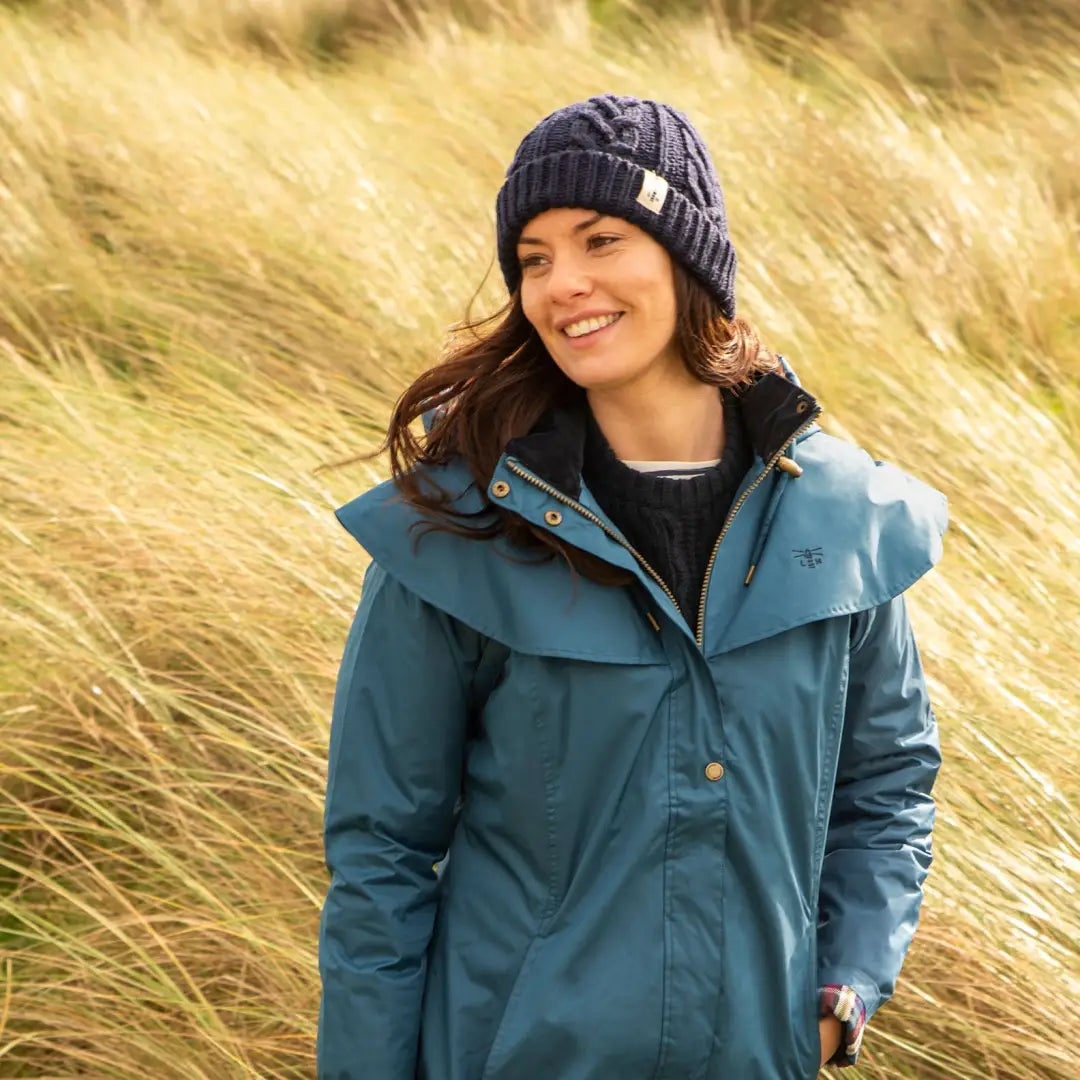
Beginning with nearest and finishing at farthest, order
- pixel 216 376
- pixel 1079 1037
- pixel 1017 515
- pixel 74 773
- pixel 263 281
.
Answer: pixel 1079 1037 < pixel 74 773 < pixel 1017 515 < pixel 216 376 < pixel 263 281

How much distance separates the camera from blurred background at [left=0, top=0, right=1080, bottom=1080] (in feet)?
8.62

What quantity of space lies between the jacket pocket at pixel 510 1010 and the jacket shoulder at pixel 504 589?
0.34m

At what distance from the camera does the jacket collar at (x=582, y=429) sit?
69.1 inches

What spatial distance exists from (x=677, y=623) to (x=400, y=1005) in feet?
1.79

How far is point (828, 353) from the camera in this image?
471 centimetres

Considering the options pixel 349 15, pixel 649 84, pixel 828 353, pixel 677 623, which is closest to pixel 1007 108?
pixel 649 84

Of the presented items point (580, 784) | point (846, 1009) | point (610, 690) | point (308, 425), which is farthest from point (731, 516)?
point (308, 425)

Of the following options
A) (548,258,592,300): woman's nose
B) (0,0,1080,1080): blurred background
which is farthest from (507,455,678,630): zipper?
(0,0,1080,1080): blurred background

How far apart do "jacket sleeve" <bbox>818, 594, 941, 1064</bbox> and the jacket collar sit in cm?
24

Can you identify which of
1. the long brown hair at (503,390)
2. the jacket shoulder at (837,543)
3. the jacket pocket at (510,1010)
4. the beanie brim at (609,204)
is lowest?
the jacket pocket at (510,1010)

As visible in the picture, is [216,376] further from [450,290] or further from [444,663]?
[444,663]

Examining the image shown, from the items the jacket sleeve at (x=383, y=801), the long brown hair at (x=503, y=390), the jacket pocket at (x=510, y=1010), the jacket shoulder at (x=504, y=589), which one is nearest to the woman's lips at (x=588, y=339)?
the long brown hair at (x=503, y=390)

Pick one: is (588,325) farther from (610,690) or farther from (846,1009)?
(846,1009)

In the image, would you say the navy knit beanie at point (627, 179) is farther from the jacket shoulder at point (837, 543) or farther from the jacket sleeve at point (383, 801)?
the jacket sleeve at point (383, 801)
